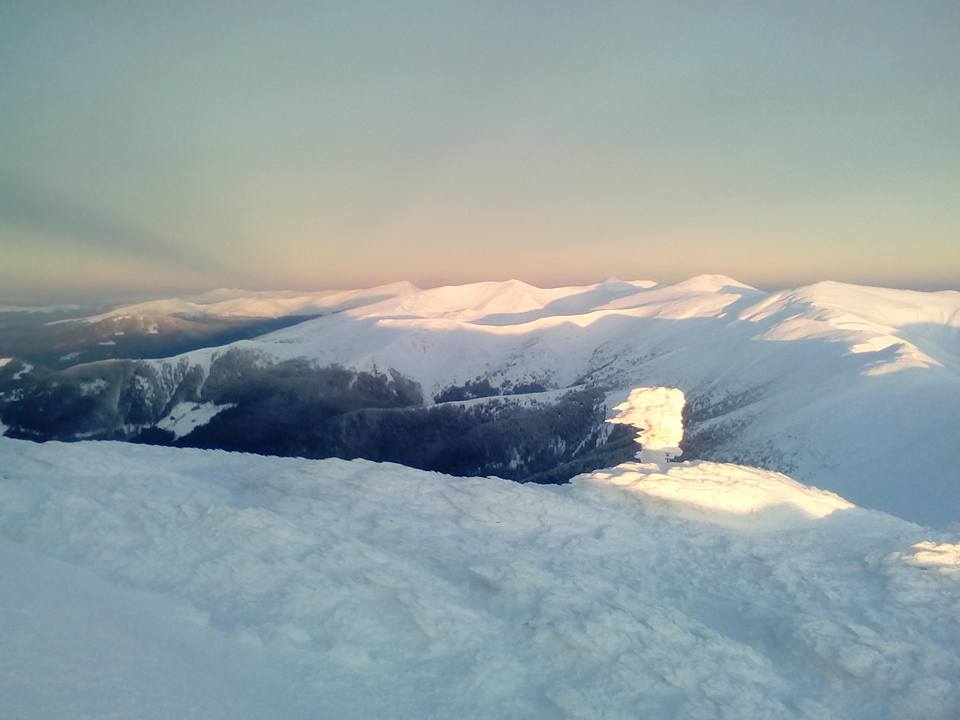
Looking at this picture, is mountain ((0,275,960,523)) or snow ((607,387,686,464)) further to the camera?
mountain ((0,275,960,523))

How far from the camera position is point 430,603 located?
9.85 meters

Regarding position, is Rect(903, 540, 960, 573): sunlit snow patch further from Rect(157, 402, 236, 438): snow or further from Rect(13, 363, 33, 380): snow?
Rect(13, 363, 33, 380): snow

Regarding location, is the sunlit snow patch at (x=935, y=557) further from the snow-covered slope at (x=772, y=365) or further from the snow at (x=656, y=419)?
the snow-covered slope at (x=772, y=365)

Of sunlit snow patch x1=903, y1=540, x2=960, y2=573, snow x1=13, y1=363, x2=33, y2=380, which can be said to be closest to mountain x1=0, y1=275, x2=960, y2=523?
snow x1=13, y1=363, x2=33, y2=380

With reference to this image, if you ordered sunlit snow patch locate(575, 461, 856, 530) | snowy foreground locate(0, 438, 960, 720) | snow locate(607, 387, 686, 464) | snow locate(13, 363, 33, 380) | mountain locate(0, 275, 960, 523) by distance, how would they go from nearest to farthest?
1. snowy foreground locate(0, 438, 960, 720)
2. sunlit snow patch locate(575, 461, 856, 530)
3. snow locate(607, 387, 686, 464)
4. mountain locate(0, 275, 960, 523)
5. snow locate(13, 363, 33, 380)

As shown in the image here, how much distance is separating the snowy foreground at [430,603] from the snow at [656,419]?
989 cm

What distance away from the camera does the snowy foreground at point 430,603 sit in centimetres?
728

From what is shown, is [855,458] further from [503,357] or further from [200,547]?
[503,357]

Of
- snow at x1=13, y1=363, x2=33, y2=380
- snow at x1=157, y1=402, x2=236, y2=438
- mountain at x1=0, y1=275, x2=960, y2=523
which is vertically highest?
snow at x1=13, y1=363, x2=33, y2=380

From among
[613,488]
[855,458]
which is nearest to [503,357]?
[855,458]

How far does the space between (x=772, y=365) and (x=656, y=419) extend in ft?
217

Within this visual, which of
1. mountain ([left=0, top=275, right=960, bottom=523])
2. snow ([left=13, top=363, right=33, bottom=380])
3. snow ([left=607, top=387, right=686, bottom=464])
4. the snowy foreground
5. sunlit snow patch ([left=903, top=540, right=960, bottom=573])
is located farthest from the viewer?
snow ([left=13, top=363, right=33, bottom=380])

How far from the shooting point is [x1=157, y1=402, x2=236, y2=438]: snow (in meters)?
152

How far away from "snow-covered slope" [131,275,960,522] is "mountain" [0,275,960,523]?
31 centimetres
